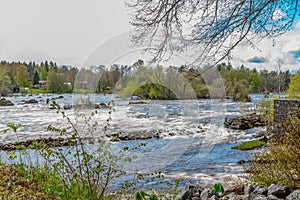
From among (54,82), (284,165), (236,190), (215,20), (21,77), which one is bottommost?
(236,190)

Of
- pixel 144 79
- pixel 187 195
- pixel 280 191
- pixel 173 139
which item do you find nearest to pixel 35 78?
pixel 173 139

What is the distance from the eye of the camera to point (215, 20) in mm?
2980

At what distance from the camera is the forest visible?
5504 millimetres

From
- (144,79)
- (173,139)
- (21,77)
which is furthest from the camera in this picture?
(21,77)

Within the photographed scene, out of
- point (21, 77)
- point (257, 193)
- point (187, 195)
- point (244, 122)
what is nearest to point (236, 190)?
point (257, 193)

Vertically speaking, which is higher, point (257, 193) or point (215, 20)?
point (215, 20)

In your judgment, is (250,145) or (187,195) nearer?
(187,195)

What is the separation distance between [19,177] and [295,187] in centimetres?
340

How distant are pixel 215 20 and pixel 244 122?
34.7ft

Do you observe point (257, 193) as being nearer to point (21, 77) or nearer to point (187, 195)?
point (187, 195)

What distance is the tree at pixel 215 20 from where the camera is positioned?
291cm

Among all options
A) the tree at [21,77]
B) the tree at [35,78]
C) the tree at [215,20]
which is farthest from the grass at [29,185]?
the tree at [35,78]

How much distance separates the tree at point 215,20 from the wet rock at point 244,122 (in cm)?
966

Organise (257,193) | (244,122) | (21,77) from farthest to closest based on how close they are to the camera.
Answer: (21,77) < (244,122) < (257,193)
